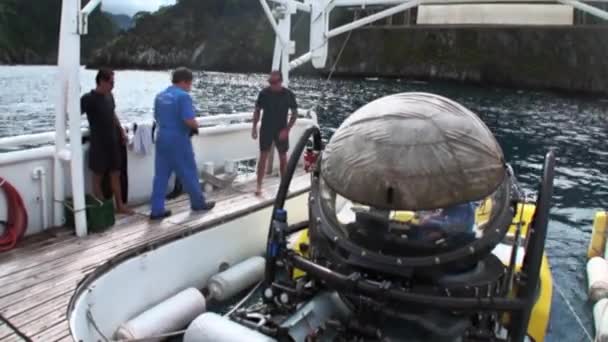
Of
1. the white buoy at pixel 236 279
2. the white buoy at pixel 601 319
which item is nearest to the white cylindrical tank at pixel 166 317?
the white buoy at pixel 236 279

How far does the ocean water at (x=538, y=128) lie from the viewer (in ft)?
26.5

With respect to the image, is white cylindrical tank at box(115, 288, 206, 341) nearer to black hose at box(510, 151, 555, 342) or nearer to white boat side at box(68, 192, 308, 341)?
white boat side at box(68, 192, 308, 341)

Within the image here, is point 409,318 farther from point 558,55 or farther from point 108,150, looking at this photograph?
point 558,55

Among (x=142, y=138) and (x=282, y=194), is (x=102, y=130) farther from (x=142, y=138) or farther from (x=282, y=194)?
(x=282, y=194)

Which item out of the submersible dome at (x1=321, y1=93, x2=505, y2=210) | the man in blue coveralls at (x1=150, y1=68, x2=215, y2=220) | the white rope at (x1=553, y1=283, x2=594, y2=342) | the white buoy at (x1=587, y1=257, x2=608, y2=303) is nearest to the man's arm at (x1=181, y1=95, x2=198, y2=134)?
the man in blue coveralls at (x1=150, y1=68, x2=215, y2=220)

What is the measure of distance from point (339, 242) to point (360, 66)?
64.6 metres

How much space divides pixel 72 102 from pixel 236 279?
95.2 inches

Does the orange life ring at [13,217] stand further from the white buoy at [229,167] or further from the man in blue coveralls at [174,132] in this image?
the white buoy at [229,167]

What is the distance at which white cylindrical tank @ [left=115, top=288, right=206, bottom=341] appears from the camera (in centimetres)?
454

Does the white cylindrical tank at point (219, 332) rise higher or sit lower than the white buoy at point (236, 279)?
higher

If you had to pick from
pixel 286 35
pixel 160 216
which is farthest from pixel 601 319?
pixel 286 35

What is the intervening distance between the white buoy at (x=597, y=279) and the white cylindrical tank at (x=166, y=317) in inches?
190

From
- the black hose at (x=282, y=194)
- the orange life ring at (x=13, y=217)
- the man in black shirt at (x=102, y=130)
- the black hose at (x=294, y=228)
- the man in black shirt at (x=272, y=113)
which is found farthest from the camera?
the man in black shirt at (x=272, y=113)

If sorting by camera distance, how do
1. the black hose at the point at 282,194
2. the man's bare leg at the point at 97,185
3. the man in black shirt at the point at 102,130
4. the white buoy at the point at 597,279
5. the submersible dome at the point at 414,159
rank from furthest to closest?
1. the white buoy at the point at 597,279
2. the man's bare leg at the point at 97,185
3. the man in black shirt at the point at 102,130
4. the black hose at the point at 282,194
5. the submersible dome at the point at 414,159
